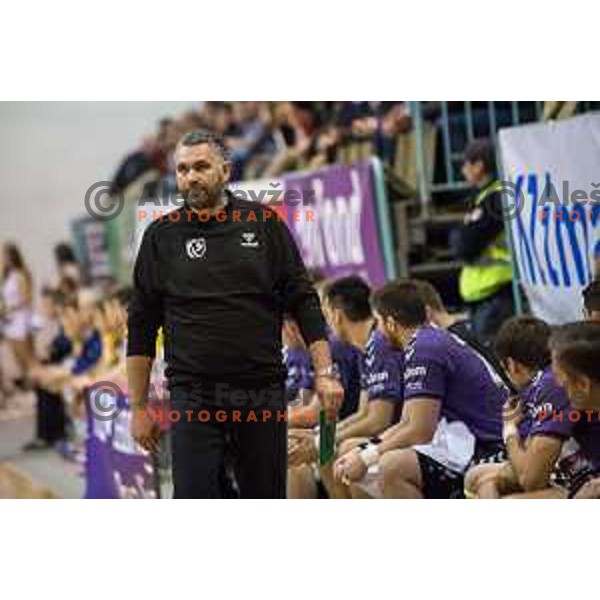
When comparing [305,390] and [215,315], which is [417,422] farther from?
[215,315]

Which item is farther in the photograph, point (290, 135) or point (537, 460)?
point (290, 135)

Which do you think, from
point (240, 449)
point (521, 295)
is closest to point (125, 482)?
point (240, 449)

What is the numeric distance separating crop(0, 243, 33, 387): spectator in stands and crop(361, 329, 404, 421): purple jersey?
5.09 feet

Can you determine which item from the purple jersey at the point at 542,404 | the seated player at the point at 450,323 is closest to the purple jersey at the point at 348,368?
the seated player at the point at 450,323

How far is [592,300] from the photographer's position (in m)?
4.44

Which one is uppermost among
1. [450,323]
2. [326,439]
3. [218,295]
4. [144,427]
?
[218,295]

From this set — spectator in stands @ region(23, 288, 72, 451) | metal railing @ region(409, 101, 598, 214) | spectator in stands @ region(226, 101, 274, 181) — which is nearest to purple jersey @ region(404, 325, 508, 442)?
metal railing @ region(409, 101, 598, 214)

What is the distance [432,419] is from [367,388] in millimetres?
228

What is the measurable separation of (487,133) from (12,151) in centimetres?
153

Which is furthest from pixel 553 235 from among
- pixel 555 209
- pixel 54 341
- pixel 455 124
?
pixel 54 341

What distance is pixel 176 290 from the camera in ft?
13.7

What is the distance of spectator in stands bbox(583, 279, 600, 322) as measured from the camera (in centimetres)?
441
